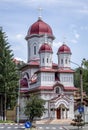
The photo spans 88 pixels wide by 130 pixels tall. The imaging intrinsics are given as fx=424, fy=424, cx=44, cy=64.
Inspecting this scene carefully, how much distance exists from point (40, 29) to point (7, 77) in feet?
63.9

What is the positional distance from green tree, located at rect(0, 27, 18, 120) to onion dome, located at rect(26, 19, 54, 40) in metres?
14.6

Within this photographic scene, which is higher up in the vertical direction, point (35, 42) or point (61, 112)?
point (35, 42)

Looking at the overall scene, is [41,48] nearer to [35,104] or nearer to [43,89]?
[43,89]

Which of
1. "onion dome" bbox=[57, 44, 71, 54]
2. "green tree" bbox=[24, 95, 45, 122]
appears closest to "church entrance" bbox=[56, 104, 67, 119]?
"onion dome" bbox=[57, 44, 71, 54]

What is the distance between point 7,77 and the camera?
6950cm

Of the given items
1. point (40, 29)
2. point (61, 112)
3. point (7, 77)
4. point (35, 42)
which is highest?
point (40, 29)

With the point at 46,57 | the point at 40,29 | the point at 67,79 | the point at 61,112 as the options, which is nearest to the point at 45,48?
the point at 46,57

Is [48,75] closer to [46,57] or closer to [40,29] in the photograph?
[46,57]

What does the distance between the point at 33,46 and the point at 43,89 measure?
13764 millimetres

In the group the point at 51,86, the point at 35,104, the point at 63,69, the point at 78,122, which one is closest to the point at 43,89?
the point at 51,86

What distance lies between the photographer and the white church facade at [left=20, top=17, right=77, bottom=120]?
74250 millimetres

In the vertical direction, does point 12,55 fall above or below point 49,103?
above

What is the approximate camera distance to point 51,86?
2980 inches

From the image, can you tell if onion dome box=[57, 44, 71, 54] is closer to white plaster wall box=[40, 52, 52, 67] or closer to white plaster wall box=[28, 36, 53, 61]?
white plaster wall box=[40, 52, 52, 67]
